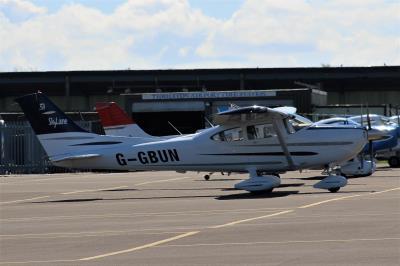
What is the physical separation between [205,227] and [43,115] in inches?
404

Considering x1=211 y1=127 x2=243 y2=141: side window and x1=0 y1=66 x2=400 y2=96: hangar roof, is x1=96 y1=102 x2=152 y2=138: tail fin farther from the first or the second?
x1=0 y1=66 x2=400 y2=96: hangar roof

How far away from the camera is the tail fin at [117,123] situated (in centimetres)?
3238

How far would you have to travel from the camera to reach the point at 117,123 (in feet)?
109

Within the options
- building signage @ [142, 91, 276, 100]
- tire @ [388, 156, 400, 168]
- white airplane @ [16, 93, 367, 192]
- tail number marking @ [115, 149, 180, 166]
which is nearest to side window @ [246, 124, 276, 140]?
white airplane @ [16, 93, 367, 192]

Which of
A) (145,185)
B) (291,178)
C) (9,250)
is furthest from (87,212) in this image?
(291,178)

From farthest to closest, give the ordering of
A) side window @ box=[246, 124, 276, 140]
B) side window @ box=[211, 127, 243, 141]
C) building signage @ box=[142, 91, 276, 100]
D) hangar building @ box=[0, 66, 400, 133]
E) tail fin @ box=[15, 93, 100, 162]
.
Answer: hangar building @ box=[0, 66, 400, 133], building signage @ box=[142, 91, 276, 100], tail fin @ box=[15, 93, 100, 162], side window @ box=[211, 127, 243, 141], side window @ box=[246, 124, 276, 140]

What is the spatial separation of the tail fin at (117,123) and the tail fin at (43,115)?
353 inches

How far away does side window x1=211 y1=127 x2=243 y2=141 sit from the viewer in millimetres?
22234

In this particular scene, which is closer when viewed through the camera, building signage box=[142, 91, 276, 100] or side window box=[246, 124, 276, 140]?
side window box=[246, 124, 276, 140]

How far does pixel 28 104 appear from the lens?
23.0 metres

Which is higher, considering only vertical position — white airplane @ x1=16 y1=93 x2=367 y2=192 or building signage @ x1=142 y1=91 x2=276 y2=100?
building signage @ x1=142 y1=91 x2=276 y2=100

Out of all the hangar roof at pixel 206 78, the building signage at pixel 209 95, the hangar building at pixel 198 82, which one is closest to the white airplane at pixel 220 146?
the building signage at pixel 209 95

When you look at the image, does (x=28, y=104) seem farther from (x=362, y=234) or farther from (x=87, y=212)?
(x=362, y=234)

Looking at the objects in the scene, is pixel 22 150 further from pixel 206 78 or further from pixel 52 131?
pixel 206 78
